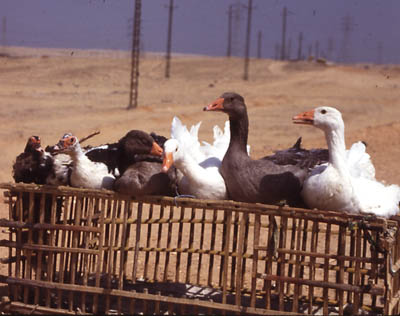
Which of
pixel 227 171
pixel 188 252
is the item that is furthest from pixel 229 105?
pixel 188 252

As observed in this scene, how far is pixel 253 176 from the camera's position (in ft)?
15.1

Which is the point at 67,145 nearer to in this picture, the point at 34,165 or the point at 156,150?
the point at 34,165

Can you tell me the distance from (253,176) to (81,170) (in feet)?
4.46

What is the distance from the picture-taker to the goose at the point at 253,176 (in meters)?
4.54

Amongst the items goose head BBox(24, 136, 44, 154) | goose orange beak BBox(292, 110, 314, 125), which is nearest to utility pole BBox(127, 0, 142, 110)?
goose head BBox(24, 136, 44, 154)

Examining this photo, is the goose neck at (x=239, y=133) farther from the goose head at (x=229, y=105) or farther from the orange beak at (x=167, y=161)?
the orange beak at (x=167, y=161)

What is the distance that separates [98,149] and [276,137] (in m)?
11.2

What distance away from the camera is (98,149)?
199 inches

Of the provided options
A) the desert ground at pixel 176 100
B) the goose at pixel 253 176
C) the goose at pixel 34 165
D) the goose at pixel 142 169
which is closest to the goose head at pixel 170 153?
the goose at pixel 142 169

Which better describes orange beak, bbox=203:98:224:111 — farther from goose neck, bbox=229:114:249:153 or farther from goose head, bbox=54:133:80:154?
goose head, bbox=54:133:80:154

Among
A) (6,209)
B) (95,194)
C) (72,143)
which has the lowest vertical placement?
(6,209)

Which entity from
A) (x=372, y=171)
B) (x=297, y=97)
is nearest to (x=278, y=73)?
(x=297, y=97)

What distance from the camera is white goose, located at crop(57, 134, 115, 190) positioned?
186 inches

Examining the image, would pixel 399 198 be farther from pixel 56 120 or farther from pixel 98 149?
pixel 56 120
